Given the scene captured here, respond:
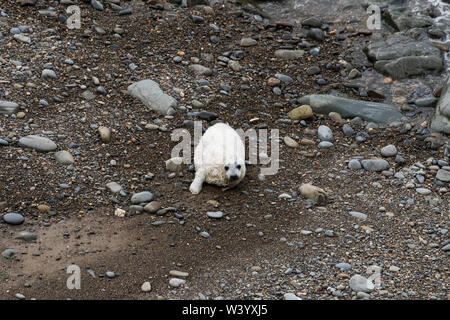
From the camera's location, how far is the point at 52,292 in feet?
17.6

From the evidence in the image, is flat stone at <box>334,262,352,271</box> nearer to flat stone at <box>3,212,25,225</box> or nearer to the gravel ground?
the gravel ground

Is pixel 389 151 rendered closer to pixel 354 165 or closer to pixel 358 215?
pixel 354 165

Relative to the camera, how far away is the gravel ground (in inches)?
226

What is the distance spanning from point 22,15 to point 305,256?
6.37 m

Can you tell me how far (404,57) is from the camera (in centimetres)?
917

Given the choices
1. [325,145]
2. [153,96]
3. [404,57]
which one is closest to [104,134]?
[153,96]

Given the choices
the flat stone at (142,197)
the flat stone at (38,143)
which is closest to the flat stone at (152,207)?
the flat stone at (142,197)

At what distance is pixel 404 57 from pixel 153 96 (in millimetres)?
3983

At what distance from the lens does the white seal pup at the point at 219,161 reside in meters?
6.86

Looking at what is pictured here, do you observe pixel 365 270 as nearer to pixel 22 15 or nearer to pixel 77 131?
pixel 77 131

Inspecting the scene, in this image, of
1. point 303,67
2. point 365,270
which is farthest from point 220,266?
point 303,67

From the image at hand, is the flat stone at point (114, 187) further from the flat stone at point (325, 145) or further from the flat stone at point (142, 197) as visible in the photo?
the flat stone at point (325, 145)

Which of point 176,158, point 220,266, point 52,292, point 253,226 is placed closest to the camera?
point 52,292

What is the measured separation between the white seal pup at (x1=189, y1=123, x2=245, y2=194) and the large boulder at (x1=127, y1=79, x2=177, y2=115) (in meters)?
1.14
